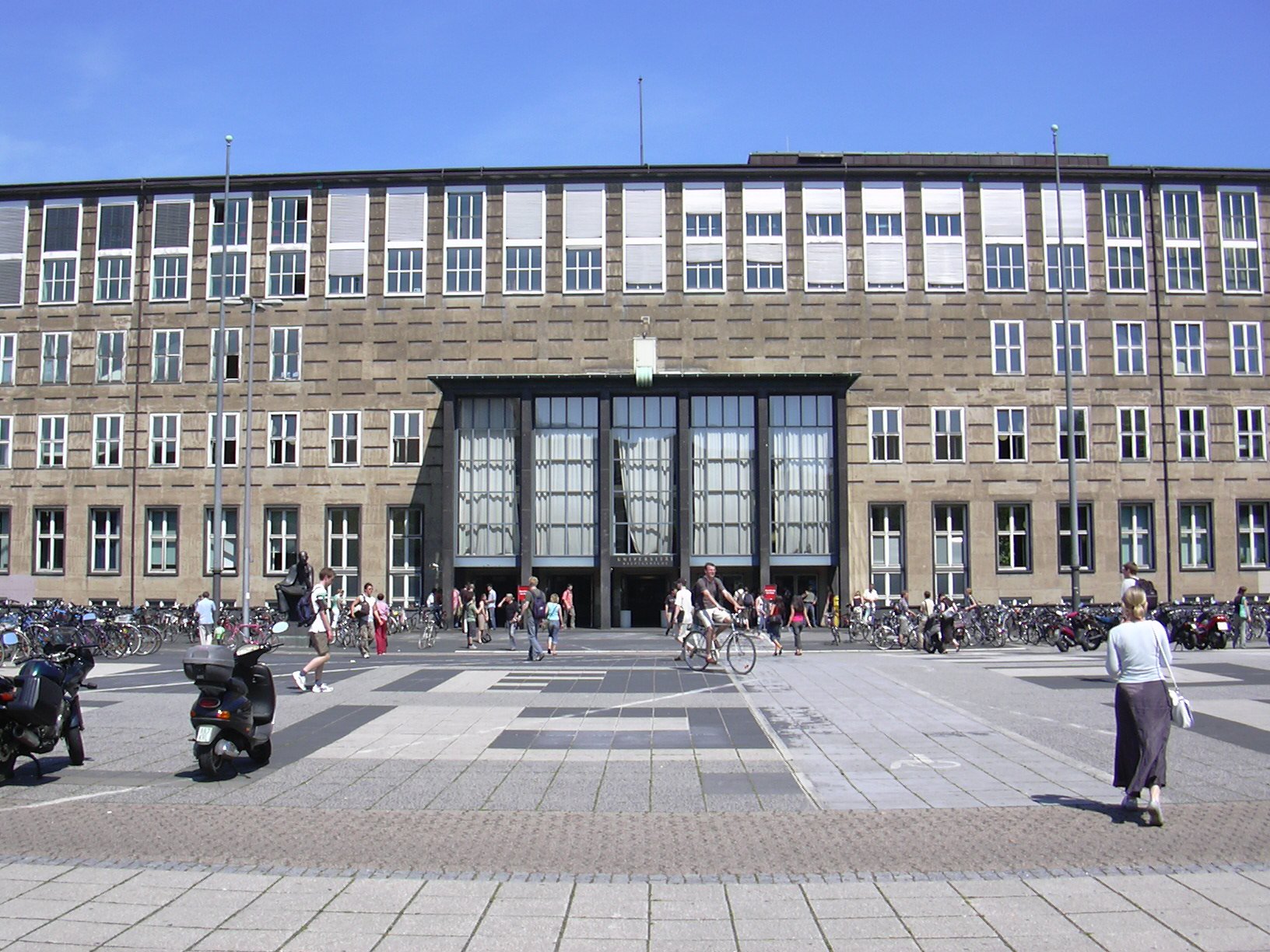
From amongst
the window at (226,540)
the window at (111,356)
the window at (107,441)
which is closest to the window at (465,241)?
the window at (226,540)

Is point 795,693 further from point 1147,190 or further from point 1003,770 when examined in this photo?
point 1147,190

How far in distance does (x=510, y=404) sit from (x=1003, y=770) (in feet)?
116

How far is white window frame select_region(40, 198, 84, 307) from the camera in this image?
4850 cm

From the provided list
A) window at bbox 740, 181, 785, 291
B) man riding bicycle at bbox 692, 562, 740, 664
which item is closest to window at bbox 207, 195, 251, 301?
window at bbox 740, 181, 785, 291

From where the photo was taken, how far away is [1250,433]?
46.1 meters

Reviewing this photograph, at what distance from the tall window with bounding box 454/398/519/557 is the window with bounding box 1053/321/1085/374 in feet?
75.2

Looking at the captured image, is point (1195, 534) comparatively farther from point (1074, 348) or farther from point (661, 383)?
point (661, 383)

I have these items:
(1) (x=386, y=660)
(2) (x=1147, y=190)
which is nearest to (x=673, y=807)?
(1) (x=386, y=660)

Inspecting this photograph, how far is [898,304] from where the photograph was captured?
151 feet

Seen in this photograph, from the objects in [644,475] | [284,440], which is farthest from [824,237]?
[284,440]

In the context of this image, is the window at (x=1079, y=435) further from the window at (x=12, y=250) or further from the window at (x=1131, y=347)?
the window at (x=12, y=250)

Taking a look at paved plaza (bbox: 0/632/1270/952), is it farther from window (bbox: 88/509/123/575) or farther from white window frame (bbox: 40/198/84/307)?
white window frame (bbox: 40/198/84/307)

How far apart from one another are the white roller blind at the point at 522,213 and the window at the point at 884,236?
13.8 metres

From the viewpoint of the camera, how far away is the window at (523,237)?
46.4 metres
